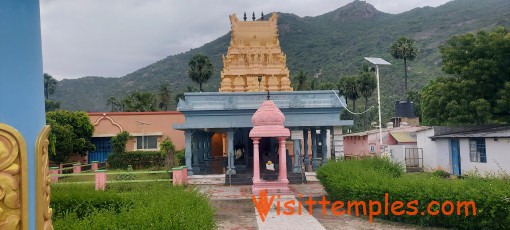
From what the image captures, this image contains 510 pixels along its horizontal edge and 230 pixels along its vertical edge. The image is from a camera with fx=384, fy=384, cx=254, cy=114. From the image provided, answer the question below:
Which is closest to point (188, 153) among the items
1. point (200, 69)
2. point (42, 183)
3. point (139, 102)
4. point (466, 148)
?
point (466, 148)

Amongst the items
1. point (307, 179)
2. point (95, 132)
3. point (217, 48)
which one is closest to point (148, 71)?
point (217, 48)

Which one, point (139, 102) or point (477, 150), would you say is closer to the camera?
point (477, 150)

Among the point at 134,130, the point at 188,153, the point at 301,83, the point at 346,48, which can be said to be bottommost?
the point at 188,153

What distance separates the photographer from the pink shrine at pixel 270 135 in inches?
650

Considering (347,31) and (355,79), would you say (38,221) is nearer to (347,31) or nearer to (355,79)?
(355,79)

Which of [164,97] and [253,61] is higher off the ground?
[253,61]

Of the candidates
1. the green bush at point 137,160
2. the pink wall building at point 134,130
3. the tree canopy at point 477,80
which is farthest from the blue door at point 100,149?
the tree canopy at point 477,80

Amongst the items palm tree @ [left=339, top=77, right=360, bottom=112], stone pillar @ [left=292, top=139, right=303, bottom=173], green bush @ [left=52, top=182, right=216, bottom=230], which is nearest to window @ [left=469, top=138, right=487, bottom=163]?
stone pillar @ [left=292, top=139, right=303, bottom=173]

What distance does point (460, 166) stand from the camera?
2164 cm

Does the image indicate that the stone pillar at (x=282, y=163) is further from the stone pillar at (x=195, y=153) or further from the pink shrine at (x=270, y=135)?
the stone pillar at (x=195, y=153)

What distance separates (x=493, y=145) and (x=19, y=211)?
20.9m

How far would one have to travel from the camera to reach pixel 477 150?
797 inches

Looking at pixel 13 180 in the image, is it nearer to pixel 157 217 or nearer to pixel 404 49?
pixel 157 217

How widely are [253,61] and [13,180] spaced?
1037 inches
